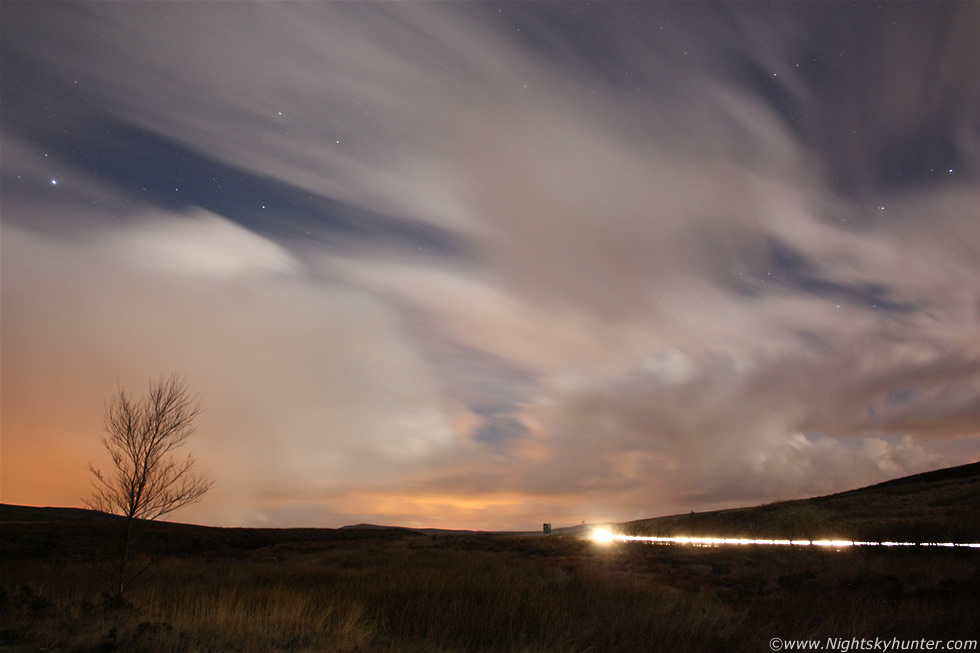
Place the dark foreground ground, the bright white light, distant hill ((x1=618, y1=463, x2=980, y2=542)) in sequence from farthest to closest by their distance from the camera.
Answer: the bright white light < distant hill ((x1=618, y1=463, x2=980, y2=542)) < the dark foreground ground

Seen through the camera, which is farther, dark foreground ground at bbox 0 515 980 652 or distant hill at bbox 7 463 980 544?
distant hill at bbox 7 463 980 544

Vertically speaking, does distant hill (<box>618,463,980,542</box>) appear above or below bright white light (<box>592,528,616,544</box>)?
above

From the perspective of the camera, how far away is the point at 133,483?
14.9 metres

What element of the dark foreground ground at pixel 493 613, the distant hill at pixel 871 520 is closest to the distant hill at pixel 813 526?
the distant hill at pixel 871 520

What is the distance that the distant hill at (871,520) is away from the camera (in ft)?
104

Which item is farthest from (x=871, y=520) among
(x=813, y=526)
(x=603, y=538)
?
(x=603, y=538)

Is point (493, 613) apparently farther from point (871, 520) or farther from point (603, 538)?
point (603, 538)

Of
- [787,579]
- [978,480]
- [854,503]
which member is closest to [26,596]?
[787,579]

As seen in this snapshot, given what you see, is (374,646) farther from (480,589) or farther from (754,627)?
(754,627)

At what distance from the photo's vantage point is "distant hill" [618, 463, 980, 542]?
104 ft

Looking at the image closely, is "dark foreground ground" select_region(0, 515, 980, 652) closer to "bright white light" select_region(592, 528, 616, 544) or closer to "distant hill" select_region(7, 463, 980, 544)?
"distant hill" select_region(7, 463, 980, 544)

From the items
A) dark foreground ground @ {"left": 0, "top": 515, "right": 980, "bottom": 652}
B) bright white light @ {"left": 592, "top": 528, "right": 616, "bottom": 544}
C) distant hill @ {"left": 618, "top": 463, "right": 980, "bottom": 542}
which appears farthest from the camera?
bright white light @ {"left": 592, "top": 528, "right": 616, "bottom": 544}

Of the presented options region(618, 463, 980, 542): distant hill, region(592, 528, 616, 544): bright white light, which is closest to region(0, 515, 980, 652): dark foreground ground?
region(618, 463, 980, 542): distant hill

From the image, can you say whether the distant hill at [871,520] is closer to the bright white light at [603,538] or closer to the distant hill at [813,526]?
the distant hill at [813,526]
